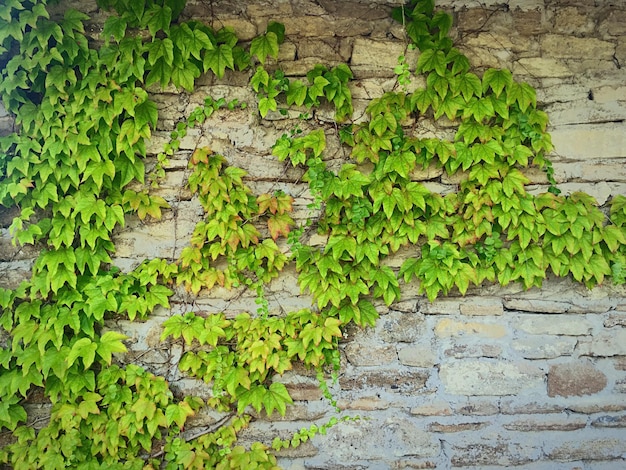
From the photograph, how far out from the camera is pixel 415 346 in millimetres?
2725

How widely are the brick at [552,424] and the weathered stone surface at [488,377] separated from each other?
0.18 m

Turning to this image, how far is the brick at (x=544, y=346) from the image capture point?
270 cm

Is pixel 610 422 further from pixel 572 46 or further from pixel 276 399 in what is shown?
pixel 572 46

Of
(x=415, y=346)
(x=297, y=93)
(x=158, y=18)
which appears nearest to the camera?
(x=158, y=18)

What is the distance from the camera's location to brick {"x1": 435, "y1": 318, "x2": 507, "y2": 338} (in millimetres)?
2711

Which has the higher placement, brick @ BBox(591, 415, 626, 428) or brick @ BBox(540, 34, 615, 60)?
brick @ BBox(540, 34, 615, 60)

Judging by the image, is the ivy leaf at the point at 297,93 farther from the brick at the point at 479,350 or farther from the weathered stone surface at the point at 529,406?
the weathered stone surface at the point at 529,406

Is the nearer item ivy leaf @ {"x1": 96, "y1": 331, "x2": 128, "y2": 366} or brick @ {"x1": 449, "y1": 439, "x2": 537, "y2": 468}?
ivy leaf @ {"x1": 96, "y1": 331, "x2": 128, "y2": 366}

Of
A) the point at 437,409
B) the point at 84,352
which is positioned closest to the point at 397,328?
the point at 437,409

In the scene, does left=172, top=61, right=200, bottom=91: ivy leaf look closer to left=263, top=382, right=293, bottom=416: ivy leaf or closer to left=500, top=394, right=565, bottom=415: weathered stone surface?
left=263, top=382, right=293, bottom=416: ivy leaf

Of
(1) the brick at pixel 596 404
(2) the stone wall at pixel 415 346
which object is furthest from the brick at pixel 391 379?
(1) the brick at pixel 596 404

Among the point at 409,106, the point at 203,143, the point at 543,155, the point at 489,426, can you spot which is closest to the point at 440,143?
the point at 409,106

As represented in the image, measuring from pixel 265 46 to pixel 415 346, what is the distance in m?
1.71

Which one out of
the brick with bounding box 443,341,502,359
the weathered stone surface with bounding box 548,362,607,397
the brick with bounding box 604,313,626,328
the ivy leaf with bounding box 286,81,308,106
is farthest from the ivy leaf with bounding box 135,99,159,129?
the brick with bounding box 604,313,626,328
